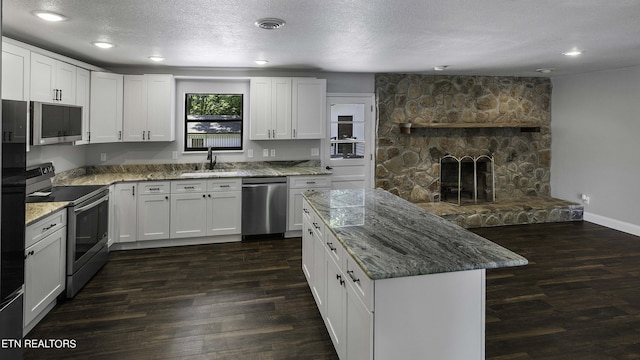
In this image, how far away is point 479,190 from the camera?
683cm

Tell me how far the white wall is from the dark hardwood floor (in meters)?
1.31

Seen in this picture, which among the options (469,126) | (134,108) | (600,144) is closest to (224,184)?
(134,108)

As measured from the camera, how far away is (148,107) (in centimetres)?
508

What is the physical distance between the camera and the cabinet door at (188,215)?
4898mm

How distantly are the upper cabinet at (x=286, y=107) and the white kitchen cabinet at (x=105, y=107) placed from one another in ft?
5.35

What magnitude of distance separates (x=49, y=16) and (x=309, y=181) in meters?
3.28

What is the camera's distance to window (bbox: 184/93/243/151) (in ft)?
18.2

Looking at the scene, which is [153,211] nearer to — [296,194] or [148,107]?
[148,107]

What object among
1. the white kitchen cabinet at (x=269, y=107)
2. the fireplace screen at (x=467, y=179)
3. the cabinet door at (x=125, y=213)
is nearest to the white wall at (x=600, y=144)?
the fireplace screen at (x=467, y=179)

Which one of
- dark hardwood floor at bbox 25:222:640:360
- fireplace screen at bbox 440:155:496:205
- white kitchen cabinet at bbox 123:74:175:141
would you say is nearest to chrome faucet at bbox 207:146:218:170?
white kitchen cabinet at bbox 123:74:175:141

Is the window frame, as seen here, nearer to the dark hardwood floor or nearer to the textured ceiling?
the textured ceiling

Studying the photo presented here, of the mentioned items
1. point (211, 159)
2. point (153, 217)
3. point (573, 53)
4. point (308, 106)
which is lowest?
point (153, 217)

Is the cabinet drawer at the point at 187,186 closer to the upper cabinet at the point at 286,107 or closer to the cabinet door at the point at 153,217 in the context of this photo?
the cabinet door at the point at 153,217

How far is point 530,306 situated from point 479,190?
3776mm
